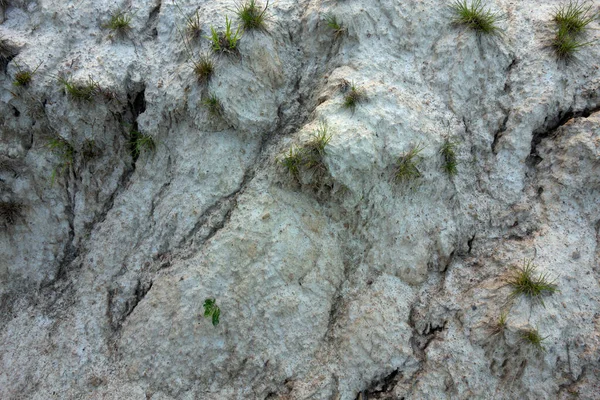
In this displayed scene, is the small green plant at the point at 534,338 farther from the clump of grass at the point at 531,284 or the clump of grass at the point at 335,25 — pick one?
the clump of grass at the point at 335,25

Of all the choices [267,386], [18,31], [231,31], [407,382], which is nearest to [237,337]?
[267,386]

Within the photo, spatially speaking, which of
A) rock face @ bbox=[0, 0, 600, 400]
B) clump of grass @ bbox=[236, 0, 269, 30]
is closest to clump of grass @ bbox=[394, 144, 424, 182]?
rock face @ bbox=[0, 0, 600, 400]

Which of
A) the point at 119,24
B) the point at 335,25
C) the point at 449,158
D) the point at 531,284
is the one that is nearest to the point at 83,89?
the point at 119,24

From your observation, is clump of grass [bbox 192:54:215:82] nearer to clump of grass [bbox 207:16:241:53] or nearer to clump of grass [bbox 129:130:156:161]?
clump of grass [bbox 207:16:241:53]

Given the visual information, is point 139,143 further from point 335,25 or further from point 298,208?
point 335,25

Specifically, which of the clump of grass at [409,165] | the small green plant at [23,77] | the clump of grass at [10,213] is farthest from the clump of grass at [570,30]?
the clump of grass at [10,213]

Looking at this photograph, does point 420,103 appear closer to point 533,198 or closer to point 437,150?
point 437,150
